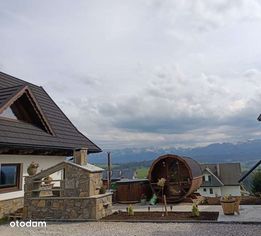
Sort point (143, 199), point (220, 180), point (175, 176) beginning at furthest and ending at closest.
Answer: point (220, 180) < point (175, 176) < point (143, 199)

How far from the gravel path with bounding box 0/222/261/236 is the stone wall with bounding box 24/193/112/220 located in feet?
2.62

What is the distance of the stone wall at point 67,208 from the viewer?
11.4m

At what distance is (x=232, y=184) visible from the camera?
52938mm

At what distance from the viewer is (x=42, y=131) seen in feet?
51.3

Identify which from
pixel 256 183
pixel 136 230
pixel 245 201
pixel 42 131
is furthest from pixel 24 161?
pixel 256 183

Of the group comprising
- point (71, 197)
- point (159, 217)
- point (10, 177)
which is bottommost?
point (159, 217)

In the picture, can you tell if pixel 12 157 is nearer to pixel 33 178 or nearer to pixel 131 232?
pixel 33 178

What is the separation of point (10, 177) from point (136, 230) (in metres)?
6.13

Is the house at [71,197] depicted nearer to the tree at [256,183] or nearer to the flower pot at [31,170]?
the flower pot at [31,170]

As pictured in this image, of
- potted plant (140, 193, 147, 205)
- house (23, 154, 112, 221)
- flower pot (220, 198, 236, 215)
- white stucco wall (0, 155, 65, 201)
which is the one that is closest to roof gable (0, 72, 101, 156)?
white stucco wall (0, 155, 65, 201)

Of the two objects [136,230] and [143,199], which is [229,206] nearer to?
[136,230]

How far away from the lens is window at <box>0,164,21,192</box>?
12.6 meters

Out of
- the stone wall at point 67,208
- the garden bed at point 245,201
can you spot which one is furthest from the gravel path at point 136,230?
the garden bed at point 245,201

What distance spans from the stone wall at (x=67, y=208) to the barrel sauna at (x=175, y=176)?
16.5 ft
